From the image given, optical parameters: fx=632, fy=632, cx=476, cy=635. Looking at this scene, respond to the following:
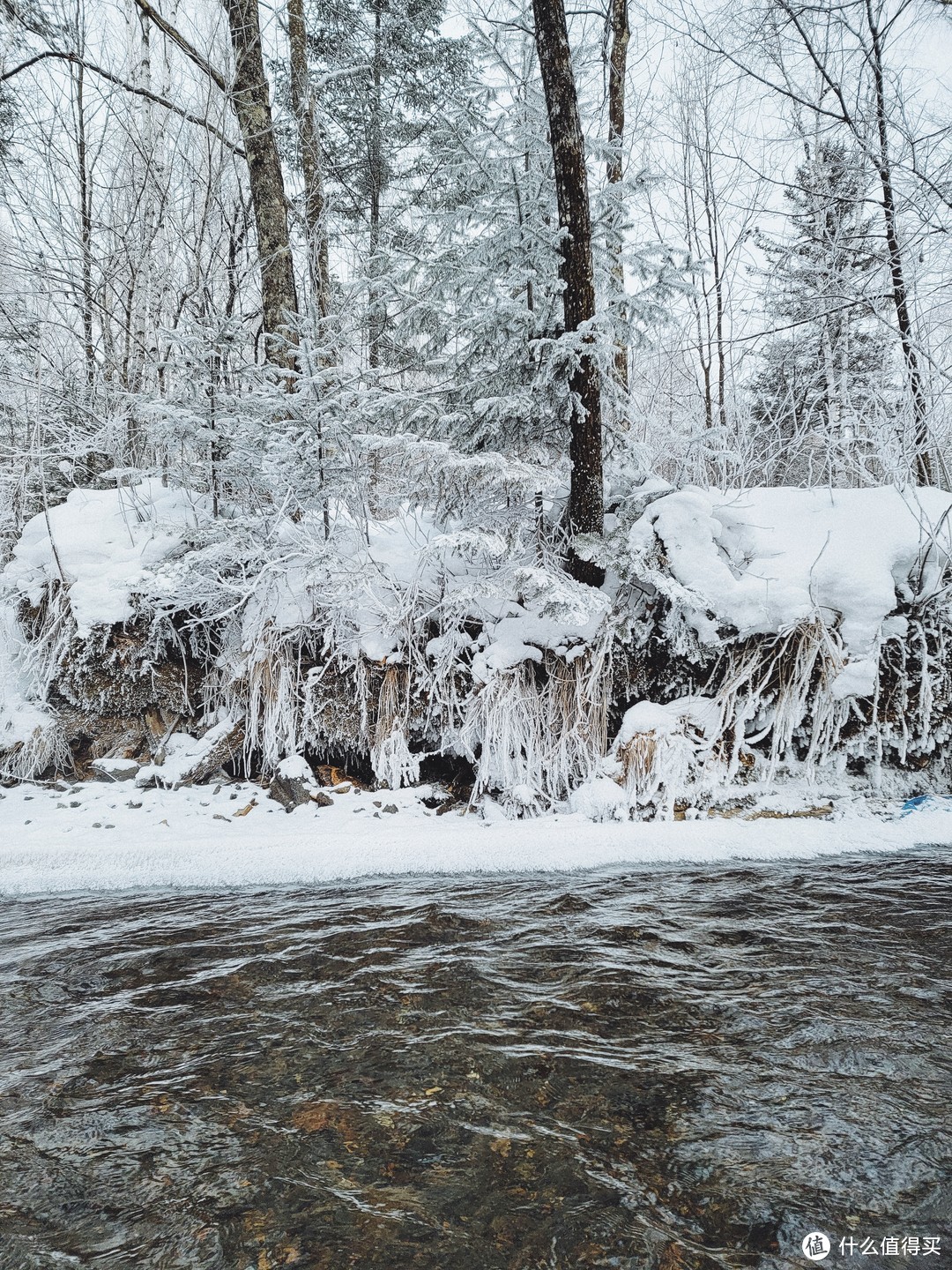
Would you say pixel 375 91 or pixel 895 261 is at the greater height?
pixel 375 91

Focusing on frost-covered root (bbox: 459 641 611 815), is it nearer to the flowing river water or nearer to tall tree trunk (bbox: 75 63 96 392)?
the flowing river water

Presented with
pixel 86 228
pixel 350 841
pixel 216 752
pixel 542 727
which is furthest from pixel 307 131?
pixel 350 841

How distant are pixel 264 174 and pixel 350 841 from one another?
6.42 metres

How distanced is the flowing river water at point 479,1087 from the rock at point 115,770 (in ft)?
6.00

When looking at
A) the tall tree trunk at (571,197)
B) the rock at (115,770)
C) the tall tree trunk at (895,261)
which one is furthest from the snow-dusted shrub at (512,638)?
the tall tree trunk at (571,197)

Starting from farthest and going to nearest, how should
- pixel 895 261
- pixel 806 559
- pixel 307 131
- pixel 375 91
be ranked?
pixel 375 91, pixel 307 131, pixel 806 559, pixel 895 261

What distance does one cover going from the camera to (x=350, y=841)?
3729 millimetres

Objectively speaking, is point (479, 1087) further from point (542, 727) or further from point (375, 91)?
point (375, 91)

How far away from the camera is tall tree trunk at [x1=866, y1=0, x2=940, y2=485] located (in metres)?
4.07

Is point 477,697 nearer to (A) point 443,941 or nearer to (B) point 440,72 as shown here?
(A) point 443,941

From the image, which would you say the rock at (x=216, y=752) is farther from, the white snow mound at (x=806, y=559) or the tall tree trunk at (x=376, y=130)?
the tall tree trunk at (x=376, y=130)

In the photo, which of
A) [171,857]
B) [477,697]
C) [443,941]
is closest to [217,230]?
[477,697]

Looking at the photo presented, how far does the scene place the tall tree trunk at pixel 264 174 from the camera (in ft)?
20.2

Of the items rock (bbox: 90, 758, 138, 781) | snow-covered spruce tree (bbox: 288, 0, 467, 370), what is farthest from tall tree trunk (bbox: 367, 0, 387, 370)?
rock (bbox: 90, 758, 138, 781)
